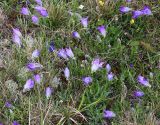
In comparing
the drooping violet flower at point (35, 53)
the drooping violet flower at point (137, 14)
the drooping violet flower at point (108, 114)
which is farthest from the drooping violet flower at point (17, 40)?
the drooping violet flower at point (137, 14)

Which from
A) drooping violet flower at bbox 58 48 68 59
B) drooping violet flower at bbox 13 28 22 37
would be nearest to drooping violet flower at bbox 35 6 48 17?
drooping violet flower at bbox 13 28 22 37

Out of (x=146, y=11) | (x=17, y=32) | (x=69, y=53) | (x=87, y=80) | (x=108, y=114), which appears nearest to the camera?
(x=108, y=114)

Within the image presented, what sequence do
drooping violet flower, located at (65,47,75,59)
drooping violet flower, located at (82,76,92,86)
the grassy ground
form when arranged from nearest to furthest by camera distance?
1. the grassy ground
2. drooping violet flower, located at (82,76,92,86)
3. drooping violet flower, located at (65,47,75,59)

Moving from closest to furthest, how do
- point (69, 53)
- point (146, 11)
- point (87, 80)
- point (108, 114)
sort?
point (108, 114) < point (87, 80) < point (69, 53) < point (146, 11)

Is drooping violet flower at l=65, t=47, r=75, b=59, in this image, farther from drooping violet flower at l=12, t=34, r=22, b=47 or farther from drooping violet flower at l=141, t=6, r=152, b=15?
drooping violet flower at l=141, t=6, r=152, b=15

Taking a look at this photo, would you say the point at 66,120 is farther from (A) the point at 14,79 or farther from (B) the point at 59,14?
(B) the point at 59,14

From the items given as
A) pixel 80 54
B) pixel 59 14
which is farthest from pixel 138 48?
pixel 59 14

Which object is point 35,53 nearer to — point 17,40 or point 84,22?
point 17,40

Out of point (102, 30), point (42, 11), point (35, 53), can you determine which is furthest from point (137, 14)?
point (35, 53)

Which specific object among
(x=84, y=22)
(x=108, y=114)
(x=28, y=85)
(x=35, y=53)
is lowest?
(x=108, y=114)
